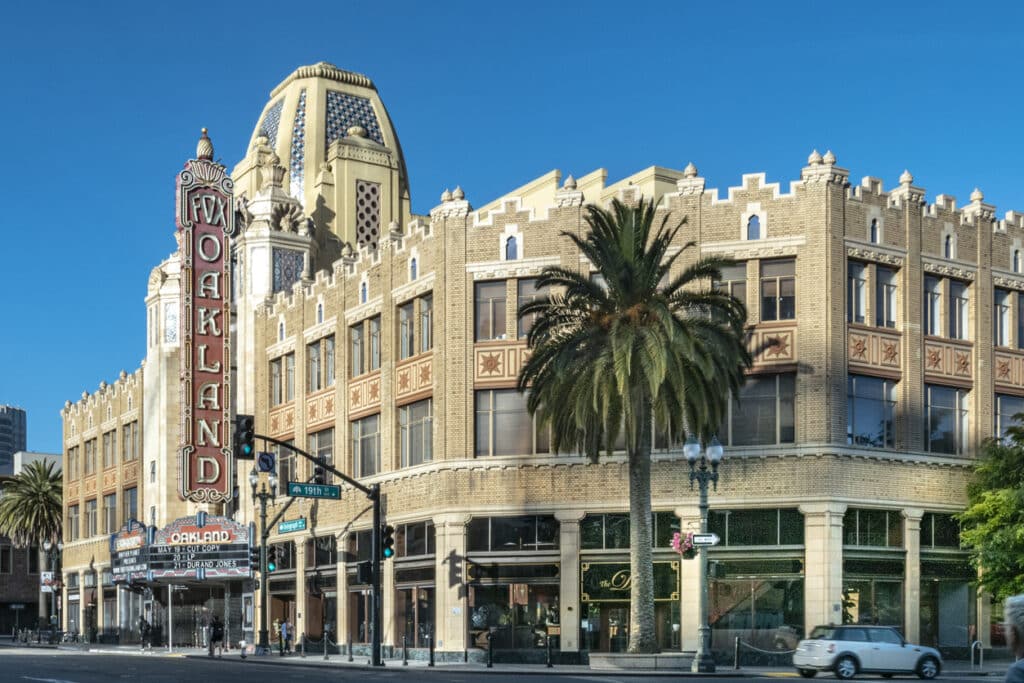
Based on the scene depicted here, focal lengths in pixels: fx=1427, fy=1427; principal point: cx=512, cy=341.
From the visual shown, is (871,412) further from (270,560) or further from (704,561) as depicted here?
(270,560)

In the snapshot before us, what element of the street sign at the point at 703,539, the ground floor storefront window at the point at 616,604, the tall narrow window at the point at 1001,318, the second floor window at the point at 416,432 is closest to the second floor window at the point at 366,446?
the second floor window at the point at 416,432

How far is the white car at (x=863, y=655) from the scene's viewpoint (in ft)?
123

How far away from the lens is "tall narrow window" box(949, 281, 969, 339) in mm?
51188

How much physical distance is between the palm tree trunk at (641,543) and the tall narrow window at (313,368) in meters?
23.9

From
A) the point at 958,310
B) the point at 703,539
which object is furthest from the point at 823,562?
the point at 958,310

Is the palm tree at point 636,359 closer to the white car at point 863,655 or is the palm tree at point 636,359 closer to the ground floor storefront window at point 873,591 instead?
the white car at point 863,655

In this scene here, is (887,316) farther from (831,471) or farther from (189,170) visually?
(189,170)

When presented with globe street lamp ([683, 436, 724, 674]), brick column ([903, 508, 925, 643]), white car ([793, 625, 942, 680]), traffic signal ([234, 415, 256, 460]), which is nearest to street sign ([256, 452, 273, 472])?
traffic signal ([234, 415, 256, 460])

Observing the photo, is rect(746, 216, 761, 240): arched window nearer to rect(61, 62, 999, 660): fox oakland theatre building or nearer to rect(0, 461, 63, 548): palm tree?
rect(61, 62, 999, 660): fox oakland theatre building

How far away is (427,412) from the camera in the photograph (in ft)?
178

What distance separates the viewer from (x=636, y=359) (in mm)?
41469

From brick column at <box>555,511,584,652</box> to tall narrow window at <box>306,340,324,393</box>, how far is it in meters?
17.6

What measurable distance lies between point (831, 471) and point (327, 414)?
23.9 meters

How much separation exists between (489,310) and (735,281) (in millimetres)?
9108
